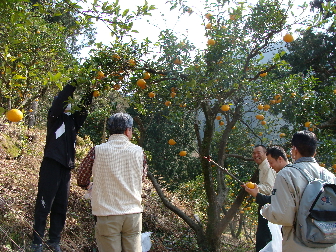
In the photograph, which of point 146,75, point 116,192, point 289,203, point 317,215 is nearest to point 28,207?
point 116,192

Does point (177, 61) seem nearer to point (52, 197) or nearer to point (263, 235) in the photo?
point (52, 197)

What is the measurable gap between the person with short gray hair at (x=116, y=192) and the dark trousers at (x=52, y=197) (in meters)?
0.58

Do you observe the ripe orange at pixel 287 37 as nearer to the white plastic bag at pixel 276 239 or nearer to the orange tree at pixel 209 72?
the orange tree at pixel 209 72

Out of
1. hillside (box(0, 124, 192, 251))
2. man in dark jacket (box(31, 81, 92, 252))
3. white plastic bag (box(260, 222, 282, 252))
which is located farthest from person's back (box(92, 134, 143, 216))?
white plastic bag (box(260, 222, 282, 252))

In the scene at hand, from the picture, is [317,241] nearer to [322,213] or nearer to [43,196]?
[322,213]

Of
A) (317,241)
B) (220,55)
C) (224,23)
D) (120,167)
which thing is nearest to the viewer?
(317,241)

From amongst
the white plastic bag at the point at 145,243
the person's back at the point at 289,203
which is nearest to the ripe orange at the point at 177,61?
the white plastic bag at the point at 145,243

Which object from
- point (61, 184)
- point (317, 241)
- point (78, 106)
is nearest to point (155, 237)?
point (61, 184)

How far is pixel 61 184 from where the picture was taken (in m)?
2.88

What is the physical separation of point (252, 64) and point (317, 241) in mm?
3049

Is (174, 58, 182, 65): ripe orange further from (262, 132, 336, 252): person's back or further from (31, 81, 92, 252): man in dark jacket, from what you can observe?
(262, 132, 336, 252): person's back

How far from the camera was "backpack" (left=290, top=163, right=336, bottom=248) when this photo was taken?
5.79 ft

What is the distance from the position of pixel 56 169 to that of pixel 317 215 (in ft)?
6.67

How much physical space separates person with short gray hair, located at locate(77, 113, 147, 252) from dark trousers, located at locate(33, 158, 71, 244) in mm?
577
